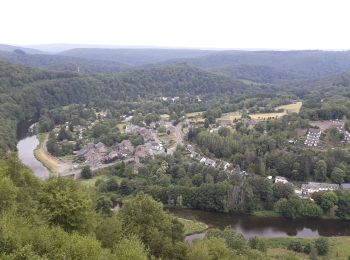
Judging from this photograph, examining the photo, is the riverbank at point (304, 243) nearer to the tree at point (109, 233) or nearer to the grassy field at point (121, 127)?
the tree at point (109, 233)

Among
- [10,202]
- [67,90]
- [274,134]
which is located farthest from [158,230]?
[67,90]

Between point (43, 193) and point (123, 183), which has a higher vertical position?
point (43, 193)

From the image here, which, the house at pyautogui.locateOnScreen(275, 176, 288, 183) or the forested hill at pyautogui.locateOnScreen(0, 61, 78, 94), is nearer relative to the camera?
the house at pyautogui.locateOnScreen(275, 176, 288, 183)

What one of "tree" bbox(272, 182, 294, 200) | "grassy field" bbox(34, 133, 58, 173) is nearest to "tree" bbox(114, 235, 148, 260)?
"tree" bbox(272, 182, 294, 200)

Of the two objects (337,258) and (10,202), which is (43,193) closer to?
(10,202)

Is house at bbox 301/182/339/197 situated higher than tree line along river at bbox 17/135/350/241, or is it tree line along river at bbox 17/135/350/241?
house at bbox 301/182/339/197

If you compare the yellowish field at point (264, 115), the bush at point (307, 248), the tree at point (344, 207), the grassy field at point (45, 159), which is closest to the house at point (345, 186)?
the tree at point (344, 207)

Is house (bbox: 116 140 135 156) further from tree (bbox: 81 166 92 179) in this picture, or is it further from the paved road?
tree (bbox: 81 166 92 179)
